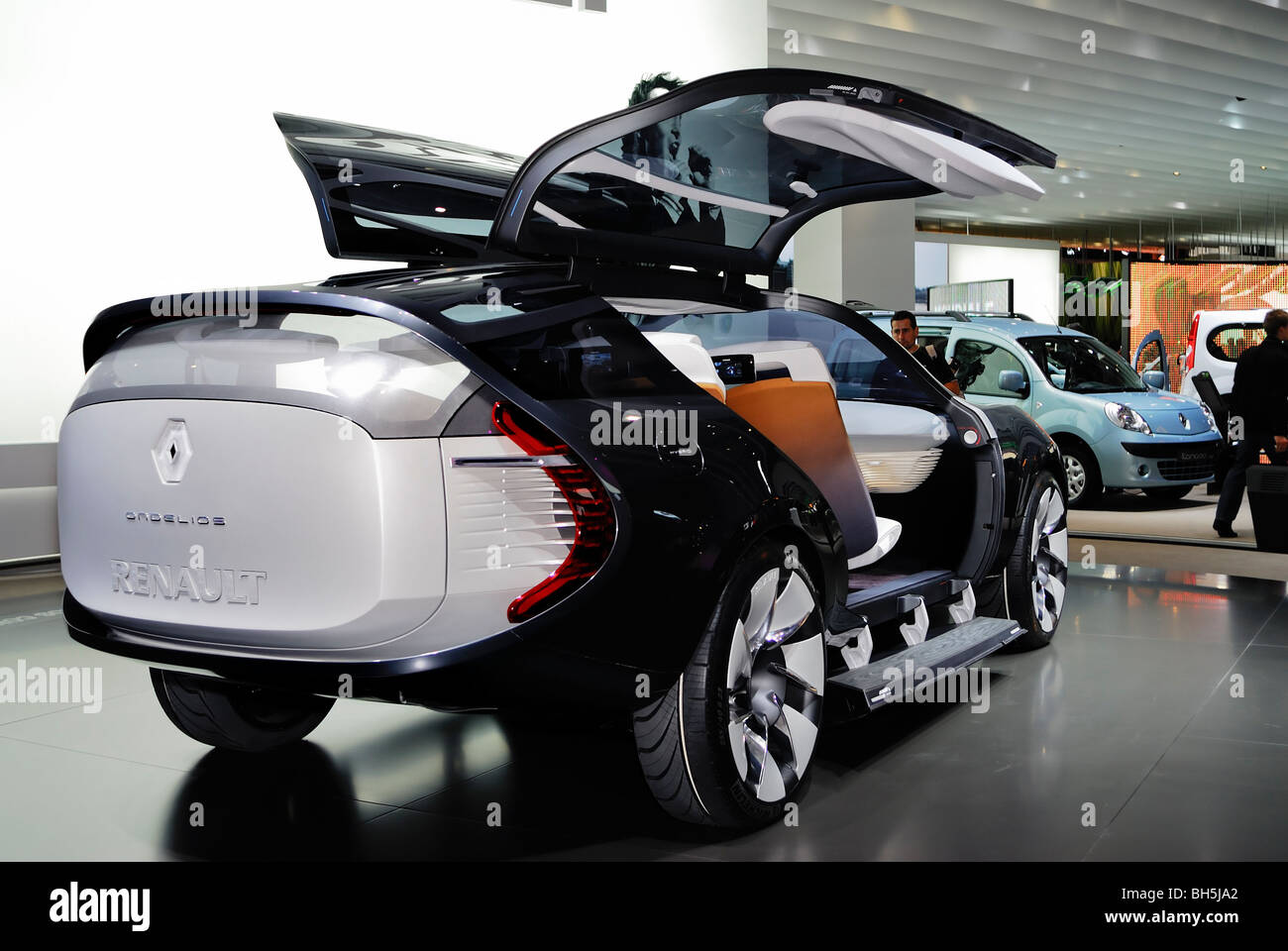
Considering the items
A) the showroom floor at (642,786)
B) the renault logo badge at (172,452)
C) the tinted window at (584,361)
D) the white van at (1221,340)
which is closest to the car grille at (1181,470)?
the white van at (1221,340)

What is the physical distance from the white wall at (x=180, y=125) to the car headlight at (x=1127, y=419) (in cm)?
530

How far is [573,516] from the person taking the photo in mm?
2465

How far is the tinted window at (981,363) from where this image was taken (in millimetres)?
10539

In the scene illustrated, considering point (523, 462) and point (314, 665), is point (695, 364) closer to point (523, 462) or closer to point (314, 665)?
point (523, 462)

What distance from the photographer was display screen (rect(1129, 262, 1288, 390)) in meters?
26.2

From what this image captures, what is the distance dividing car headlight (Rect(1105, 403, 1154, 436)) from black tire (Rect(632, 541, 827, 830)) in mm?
7612

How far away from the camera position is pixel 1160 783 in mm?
3340

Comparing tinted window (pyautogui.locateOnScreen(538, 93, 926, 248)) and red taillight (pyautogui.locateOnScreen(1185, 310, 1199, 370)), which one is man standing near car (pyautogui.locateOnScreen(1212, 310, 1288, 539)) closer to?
red taillight (pyautogui.locateOnScreen(1185, 310, 1199, 370))

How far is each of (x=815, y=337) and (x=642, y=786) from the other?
7.05ft

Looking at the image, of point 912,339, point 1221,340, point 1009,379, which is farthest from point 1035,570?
point 1221,340

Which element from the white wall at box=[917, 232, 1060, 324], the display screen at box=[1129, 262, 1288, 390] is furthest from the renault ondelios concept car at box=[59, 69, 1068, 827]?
the display screen at box=[1129, 262, 1288, 390]

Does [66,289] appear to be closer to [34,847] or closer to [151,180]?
[151,180]
